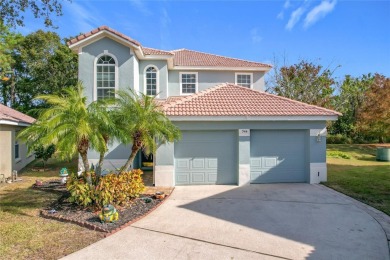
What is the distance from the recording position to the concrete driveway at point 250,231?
19.8 feet

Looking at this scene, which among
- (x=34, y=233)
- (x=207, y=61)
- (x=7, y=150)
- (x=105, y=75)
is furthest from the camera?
(x=207, y=61)

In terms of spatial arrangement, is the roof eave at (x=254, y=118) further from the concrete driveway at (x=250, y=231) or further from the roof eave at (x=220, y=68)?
the roof eave at (x=220, y=68)

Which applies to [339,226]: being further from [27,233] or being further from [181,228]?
[27,233]

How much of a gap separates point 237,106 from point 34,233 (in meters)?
10.3

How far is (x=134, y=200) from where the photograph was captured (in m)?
10.1

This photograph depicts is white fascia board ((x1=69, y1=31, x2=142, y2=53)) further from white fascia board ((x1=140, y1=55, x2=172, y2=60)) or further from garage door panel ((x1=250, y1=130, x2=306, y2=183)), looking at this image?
garage door panel ((x1=250, y1=130, x2=306, y2=183))

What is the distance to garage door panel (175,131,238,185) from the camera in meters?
13.4

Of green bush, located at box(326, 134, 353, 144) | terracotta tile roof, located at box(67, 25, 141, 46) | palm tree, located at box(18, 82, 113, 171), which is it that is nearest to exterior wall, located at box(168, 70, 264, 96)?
terracotta tile roof, located at box(67, 25, 141, 46)

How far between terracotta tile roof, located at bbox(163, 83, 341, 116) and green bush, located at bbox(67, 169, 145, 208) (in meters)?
4.36

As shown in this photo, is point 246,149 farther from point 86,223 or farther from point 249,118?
point 86,223

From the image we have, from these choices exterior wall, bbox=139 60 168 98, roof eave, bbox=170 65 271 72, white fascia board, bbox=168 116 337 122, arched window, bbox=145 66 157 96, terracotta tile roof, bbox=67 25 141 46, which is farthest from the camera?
roof eave, bbox=170 65 271 72

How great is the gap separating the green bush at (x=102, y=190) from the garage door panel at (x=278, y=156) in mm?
6697

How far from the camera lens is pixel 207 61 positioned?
20.8 meters

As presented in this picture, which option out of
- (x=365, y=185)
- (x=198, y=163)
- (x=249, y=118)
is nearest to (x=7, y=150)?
(x=198, y=163)
